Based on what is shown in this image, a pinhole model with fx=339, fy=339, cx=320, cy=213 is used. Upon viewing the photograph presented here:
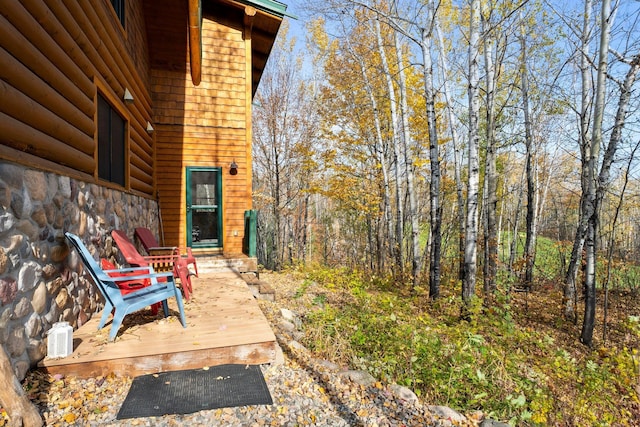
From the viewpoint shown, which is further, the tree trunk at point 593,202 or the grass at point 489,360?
the tree trunk at point 593,202

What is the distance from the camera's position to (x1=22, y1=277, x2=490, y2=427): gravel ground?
84.9 inches

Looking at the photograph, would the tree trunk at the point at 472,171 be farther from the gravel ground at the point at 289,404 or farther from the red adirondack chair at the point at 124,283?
the red adirondack chair at the point at 124,283

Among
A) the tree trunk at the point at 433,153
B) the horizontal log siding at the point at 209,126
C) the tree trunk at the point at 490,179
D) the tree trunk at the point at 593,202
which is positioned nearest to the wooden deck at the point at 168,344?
the horizontal log siding at the point at 209,126

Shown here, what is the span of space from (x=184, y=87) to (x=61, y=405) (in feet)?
20.7

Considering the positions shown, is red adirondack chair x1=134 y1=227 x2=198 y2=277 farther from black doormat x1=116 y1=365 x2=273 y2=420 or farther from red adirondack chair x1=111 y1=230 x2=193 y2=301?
black doormat x1=116 y1=365 x2=273 y2=420

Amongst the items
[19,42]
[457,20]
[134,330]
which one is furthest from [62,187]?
[457,20]

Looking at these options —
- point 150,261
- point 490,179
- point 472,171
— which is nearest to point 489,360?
point 472,171

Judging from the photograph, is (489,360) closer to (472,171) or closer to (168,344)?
(472,171)

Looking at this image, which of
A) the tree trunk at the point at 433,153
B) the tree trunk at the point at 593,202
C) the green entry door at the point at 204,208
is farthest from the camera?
the green entry door at the point at 204,208

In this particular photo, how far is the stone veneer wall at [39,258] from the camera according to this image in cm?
219

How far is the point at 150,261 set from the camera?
460cm

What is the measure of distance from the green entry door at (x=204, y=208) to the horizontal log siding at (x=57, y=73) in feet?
8.37

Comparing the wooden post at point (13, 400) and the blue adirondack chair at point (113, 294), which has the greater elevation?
the blue adirondack chair at point (113, 294)

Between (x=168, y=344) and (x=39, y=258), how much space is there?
46.0 inches
